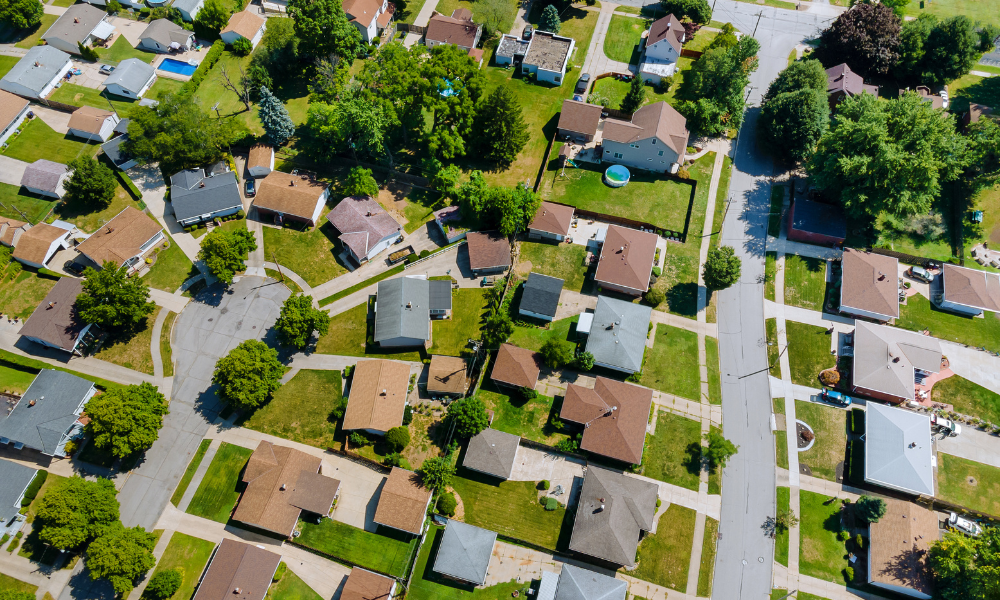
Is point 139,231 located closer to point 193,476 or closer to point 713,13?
point 193,476

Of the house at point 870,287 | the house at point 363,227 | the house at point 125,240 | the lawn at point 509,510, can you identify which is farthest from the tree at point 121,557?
the house at point 870,287

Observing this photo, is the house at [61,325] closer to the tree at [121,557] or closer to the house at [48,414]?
the house at [48,414]

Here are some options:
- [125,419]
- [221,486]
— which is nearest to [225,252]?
[125,419]

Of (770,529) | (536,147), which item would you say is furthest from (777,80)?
(770,529)

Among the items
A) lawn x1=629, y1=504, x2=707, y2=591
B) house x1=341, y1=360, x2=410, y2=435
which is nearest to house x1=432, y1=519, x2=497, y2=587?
house x1=341, y1=360, x2=410, y2=435

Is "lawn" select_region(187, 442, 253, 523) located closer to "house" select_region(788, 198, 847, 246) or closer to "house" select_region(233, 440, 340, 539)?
"house" select_region(233, 440, 340, 539)
